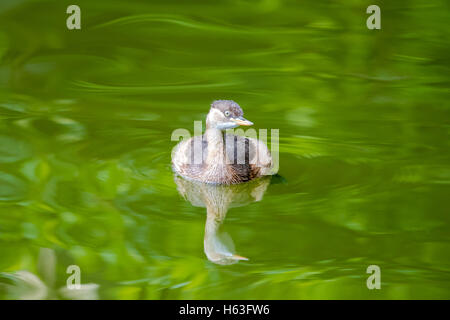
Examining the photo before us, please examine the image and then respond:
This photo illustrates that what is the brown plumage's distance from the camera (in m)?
7.95

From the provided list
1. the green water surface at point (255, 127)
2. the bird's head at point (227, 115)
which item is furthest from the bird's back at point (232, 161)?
the bird's head at point (227, 115)

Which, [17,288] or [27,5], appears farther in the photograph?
[27,5]

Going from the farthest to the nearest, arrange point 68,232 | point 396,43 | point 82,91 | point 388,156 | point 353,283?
point 396,43 → point 82,91 → point 388,156 → point 68,232 → point 353,283

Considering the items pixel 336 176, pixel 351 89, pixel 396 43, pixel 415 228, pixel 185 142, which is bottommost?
pixel 415 228

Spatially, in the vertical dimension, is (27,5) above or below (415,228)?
above

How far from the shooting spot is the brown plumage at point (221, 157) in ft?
26.1

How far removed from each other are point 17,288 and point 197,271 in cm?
127

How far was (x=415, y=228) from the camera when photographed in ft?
22.8

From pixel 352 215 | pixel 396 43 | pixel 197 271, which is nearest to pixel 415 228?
pixel 352 215

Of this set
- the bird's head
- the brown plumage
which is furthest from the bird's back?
the bird's head

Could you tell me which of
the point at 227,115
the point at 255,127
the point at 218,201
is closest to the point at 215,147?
the point at 227,115

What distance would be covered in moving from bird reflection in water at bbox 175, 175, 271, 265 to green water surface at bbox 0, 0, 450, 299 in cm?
4

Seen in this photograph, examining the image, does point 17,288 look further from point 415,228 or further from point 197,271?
point 415,228

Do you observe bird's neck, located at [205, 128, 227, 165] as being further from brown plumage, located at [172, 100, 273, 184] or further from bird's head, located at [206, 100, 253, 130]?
bird's head, located at [206, 100, 253, 130]
